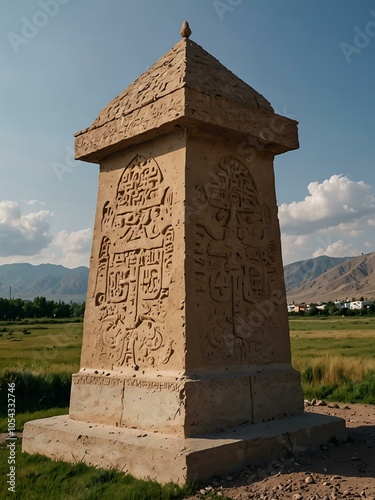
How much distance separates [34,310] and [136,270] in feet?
221

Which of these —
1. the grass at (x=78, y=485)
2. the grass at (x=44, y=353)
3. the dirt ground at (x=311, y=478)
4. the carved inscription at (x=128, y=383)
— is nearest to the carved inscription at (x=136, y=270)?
the carved inscription at (x=128, y=383)

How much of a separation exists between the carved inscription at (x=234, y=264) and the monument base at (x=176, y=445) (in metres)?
0.84

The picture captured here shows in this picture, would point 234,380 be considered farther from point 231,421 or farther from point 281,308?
point 281,308

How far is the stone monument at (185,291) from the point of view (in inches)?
189

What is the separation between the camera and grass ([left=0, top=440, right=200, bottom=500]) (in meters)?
3.99

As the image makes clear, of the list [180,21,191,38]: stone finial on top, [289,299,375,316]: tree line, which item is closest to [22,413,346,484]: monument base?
[180,21,191,38]: stone finial on top

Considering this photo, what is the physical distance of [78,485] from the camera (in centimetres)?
434

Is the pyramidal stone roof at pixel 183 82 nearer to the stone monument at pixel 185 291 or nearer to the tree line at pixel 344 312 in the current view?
the stone monument at pixel 185 291

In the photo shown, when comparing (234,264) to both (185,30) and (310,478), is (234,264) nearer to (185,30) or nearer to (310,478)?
(310,478)

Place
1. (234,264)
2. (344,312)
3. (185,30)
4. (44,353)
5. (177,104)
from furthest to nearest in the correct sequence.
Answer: (344,312), (44,353), (185,30), (234,264), (177,104)

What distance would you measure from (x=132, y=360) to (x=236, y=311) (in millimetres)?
1252

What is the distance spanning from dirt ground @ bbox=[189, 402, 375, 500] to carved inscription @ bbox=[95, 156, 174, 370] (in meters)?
1.34

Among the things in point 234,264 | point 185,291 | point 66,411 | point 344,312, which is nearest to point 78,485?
point 185,291

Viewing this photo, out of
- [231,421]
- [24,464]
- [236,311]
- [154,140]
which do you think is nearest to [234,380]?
[231,421]
